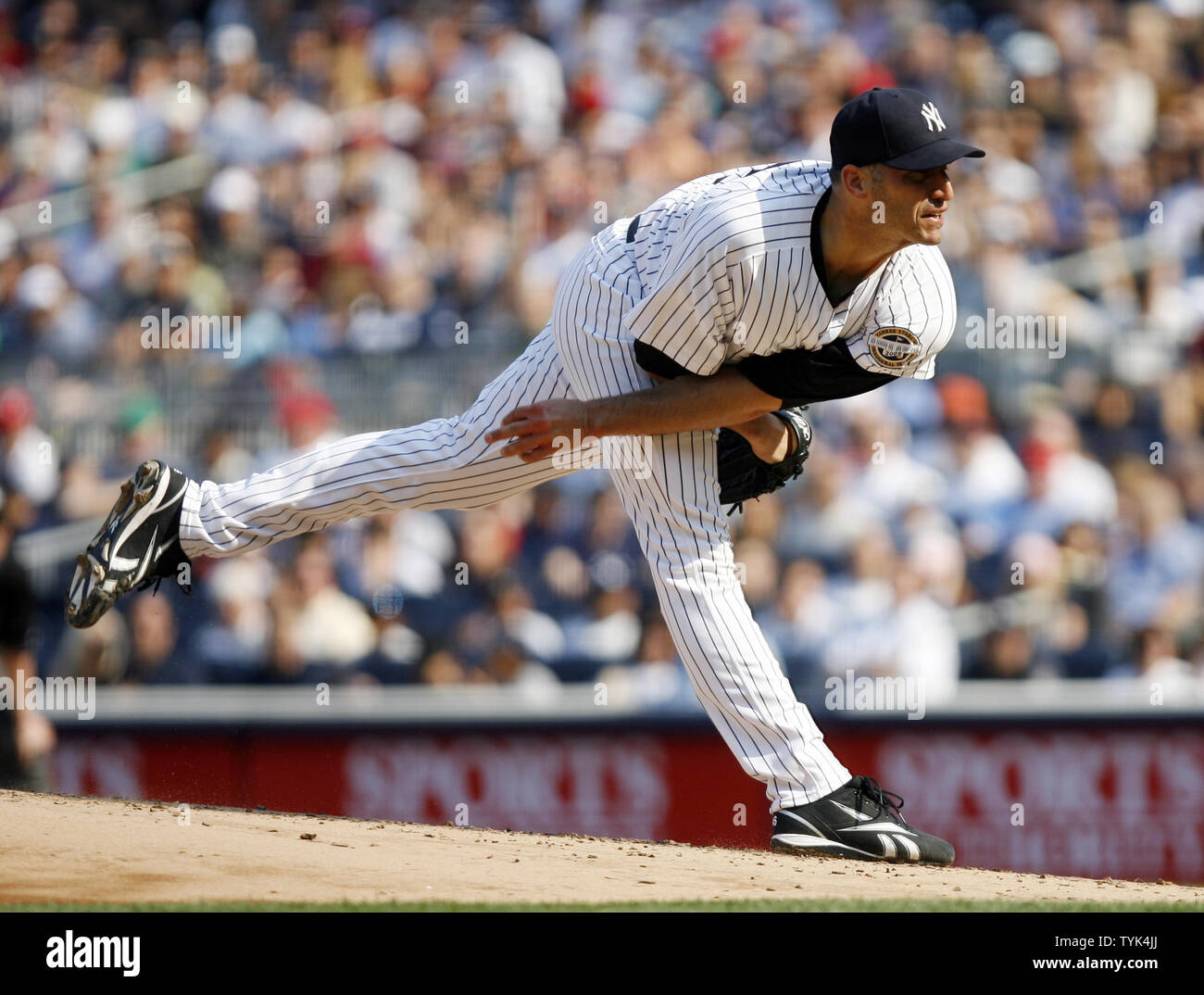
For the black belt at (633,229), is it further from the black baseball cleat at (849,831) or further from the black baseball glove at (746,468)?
the black baseball cleat at (849,831)

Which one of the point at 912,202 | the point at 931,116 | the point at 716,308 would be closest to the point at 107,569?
the point at 716,308

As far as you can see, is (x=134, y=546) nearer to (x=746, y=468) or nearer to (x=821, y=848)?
(x=746, y=468)

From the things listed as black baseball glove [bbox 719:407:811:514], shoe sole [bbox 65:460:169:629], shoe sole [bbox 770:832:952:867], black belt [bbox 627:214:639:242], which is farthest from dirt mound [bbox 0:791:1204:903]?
black belt [bbox 627:214:639:242]

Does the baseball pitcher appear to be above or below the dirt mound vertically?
above

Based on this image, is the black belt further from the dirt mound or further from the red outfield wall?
the red outfield wall

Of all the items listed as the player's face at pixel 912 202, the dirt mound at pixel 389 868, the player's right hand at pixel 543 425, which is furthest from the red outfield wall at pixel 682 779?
the player's face at pixel 912 202

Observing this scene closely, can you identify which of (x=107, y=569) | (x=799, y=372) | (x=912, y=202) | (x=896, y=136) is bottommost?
(x=107, y=569)
